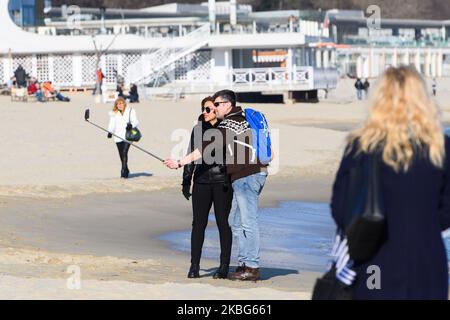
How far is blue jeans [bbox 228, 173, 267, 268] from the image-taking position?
1045 cm

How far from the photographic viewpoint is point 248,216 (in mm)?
10562

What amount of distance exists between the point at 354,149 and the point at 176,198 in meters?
14.4

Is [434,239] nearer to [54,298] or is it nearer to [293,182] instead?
[54,298]

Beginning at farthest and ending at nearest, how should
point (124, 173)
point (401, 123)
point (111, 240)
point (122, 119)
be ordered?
point (124, 173), point (122, 119), point (111, 240), point (401, 123)

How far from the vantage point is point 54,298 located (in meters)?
8.74

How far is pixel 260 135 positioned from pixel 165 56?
138 ft

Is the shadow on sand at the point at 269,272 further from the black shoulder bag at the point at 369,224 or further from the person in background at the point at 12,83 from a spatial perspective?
the person in background at the point at 12,83

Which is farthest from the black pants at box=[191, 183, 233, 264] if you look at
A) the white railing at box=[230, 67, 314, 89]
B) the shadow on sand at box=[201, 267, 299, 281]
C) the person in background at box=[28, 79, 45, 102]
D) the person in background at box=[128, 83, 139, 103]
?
the white railing at box=[230, 67, 314, 89]

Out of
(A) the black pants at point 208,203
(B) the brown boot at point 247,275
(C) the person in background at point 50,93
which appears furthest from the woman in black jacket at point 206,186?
(C) the person in background at point 50,93

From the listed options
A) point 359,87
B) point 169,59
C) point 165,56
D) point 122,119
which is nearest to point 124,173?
point 122,119

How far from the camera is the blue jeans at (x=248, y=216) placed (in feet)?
34.3

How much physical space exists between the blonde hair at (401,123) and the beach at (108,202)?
0.14m

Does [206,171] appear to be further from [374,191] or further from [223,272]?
[374,191]

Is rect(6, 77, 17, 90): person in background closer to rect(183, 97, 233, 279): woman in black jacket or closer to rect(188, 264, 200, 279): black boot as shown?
rect(188, 264, 200, 279): black boot
